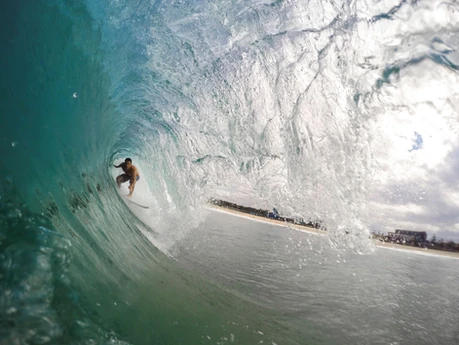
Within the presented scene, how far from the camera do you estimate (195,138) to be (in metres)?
8.09

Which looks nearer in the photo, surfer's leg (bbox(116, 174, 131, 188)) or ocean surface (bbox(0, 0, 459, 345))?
ocean surface (bbox(0, 0, 459, 345))

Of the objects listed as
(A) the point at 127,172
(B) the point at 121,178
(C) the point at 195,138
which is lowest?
(B) the point at 121,178

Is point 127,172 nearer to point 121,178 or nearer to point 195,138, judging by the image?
point 121,178

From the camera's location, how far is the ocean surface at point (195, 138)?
340 cm

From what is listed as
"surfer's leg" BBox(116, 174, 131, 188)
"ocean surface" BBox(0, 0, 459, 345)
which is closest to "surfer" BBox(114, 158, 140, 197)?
"surfer's leg" BBox(116, 174, 131, 188)

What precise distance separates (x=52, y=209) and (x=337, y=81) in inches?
187

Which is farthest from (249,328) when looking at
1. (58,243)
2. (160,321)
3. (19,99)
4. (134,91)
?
(134,91)

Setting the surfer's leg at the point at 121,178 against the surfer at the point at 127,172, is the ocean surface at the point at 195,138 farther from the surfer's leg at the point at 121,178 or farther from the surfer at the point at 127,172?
the surfer's leg at the point at 121,178

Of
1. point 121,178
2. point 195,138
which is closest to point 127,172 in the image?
point 121,178

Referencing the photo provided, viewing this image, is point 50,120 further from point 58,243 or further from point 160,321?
point 160,321

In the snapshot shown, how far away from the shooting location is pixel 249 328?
16.8ft

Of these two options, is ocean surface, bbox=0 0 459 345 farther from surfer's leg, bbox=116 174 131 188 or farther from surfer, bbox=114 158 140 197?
surfer's leg, bbox=116 174 131 188

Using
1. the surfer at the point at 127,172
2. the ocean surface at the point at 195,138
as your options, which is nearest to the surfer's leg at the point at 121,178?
the surfer at the point at 127,172

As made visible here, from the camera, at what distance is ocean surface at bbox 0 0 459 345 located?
11.1 ft
